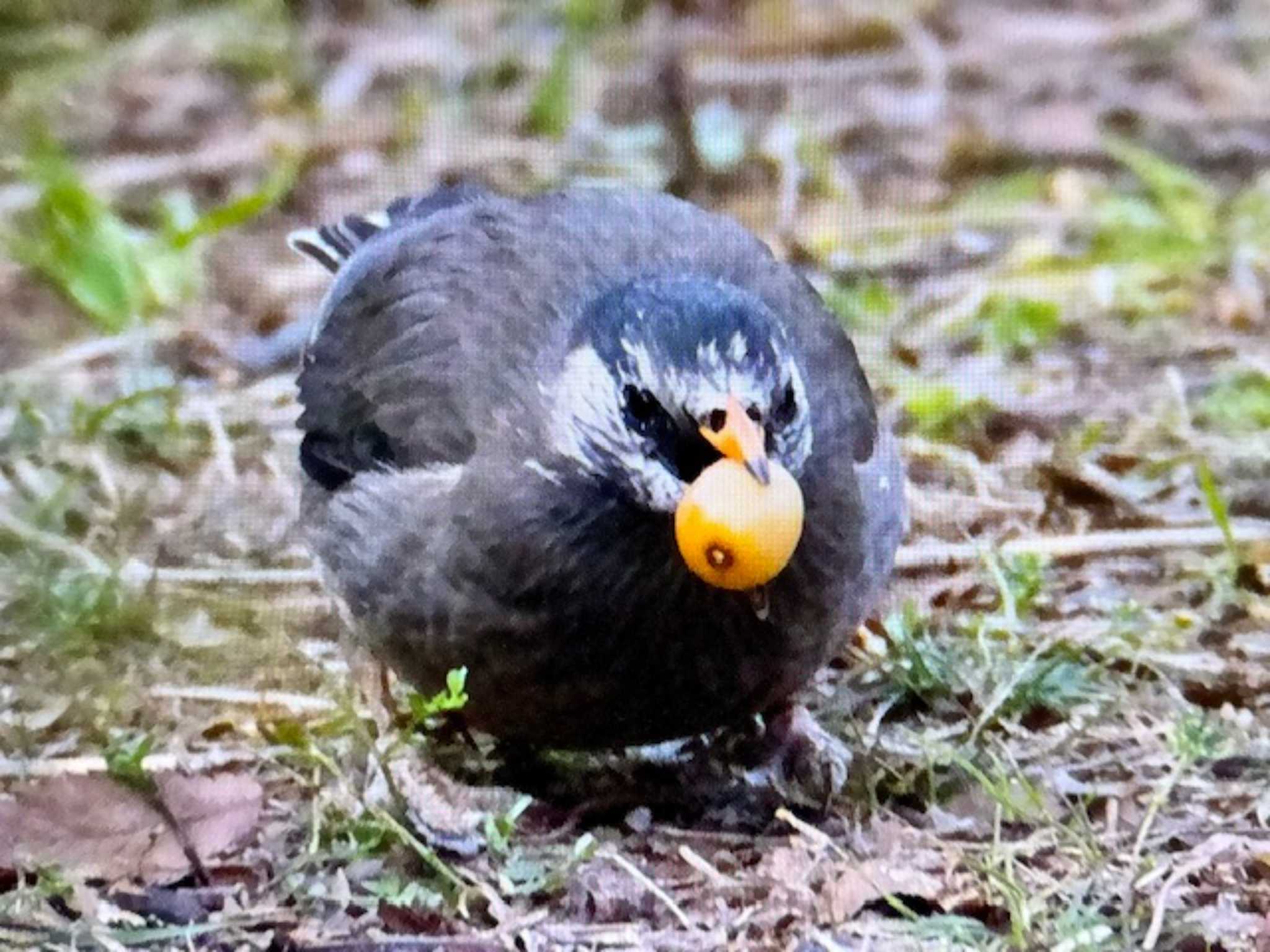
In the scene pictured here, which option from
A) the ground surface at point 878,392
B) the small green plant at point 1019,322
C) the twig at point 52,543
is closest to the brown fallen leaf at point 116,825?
the ground surface at point 878,392

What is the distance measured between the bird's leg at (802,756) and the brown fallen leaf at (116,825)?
30.1 inches

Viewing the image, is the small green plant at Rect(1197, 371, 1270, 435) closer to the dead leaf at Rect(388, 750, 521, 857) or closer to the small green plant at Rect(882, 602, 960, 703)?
the small green plant at Rect(882, 602, 960, 703)

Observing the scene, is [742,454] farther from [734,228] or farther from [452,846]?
[734,228]

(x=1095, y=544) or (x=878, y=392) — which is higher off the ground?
(x=878, y=392)

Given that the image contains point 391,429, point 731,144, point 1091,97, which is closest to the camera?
point 391,429

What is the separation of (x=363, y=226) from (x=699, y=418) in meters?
1.53

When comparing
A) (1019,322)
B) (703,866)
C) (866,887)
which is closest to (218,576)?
(703,866)

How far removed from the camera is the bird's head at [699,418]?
2.30m

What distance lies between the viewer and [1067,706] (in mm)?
2922

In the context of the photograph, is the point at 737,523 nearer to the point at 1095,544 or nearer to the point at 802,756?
the point at 802,756

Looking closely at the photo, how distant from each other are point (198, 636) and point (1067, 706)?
134 centimetres

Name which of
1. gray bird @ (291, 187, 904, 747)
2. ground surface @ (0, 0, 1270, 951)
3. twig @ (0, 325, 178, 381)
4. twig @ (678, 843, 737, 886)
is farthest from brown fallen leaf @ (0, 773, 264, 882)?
twig @ (0, 325, 178, 381)

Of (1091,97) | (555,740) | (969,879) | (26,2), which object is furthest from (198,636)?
(1091,97)

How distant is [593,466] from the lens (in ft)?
8.56
